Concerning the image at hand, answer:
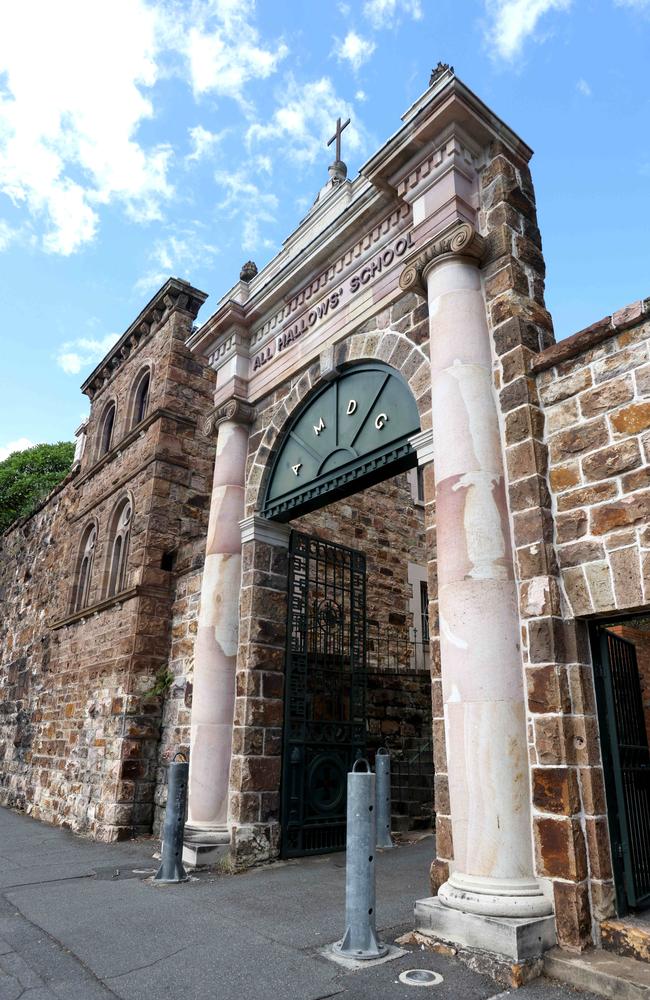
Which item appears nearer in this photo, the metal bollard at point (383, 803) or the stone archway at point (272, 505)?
the stone archway at point (272, 505)

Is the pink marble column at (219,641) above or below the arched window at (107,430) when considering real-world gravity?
below

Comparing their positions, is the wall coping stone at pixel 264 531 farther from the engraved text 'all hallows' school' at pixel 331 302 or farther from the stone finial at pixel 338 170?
the stone finial at pixel 338 170

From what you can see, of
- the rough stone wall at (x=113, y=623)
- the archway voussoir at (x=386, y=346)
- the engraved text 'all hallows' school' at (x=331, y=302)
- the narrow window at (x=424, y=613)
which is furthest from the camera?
the narrow window at (x=424, y=613)

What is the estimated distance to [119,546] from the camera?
427 inches

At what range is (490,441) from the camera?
446 cm

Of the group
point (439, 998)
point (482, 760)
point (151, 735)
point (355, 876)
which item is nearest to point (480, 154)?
point (482, 760)

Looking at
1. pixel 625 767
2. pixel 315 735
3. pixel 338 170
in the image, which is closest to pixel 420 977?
pixel 625 767

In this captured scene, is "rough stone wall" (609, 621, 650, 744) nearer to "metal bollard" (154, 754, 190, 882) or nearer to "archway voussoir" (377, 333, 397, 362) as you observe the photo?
"archway voussoir" (377, 333, 397, 362)

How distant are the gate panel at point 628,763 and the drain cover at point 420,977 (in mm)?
1224

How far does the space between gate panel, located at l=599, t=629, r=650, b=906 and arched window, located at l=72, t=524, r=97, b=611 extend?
9.21 meters

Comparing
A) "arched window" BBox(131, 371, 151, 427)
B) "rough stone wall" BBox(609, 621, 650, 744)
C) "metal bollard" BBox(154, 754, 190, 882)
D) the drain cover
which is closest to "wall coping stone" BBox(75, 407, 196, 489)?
"arched window" BBox(131, 371, 151, 427)

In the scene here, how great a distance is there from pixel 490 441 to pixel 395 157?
8.95 feet

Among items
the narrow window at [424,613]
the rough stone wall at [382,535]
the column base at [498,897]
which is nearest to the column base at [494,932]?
the column base at [498,897]

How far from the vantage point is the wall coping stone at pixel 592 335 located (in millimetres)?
3977
